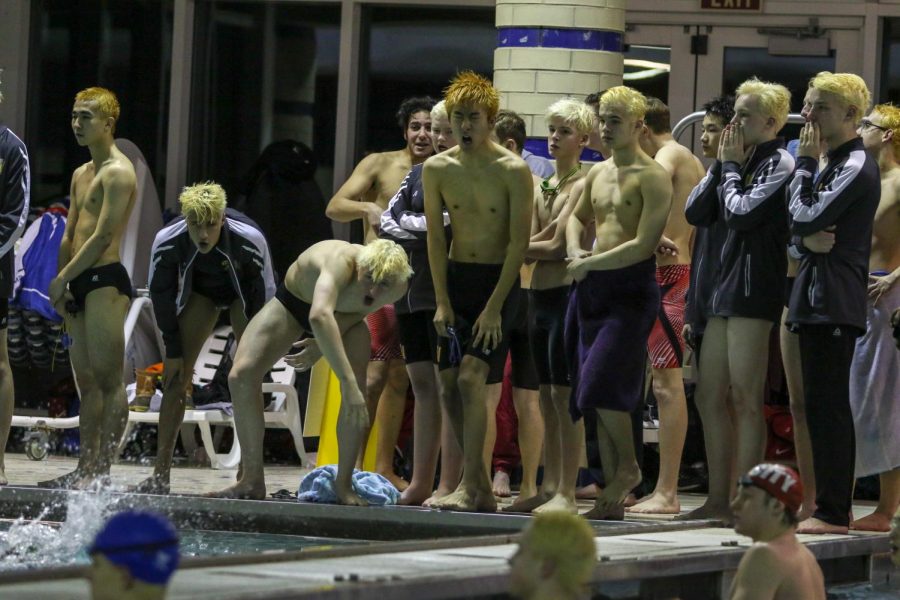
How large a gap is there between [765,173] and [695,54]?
4.70m

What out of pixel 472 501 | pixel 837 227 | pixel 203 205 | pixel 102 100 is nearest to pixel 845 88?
pixel 837 227

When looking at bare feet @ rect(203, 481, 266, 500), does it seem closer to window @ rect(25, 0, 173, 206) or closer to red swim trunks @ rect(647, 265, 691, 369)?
red swim trunks @ rect(647, 265, 691, 369)

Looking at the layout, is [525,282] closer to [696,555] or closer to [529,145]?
[529,145]

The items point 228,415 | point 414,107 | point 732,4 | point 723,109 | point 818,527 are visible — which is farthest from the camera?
point 732,4

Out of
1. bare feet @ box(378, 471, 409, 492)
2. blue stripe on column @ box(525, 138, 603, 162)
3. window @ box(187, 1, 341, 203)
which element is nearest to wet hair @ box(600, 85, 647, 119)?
bare feet @ box(378, 471, 409, 492)

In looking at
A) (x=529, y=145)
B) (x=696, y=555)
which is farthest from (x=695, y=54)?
(x=696, y=555)

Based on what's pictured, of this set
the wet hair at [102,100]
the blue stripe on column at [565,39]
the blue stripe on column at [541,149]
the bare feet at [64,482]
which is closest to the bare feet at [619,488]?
the bare feet at [64,482]

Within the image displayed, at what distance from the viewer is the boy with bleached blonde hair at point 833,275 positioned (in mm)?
7395

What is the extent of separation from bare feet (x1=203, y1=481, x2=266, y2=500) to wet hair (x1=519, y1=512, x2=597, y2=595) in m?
4.61

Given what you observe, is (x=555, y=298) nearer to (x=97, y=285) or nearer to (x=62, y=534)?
(x=97, y=285)

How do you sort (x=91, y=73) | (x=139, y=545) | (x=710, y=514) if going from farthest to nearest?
1. (x=91, y=73)
2. (x=710, y=514)
3. (x=139, y=545)

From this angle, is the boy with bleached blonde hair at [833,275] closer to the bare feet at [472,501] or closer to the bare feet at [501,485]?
the bare feet at [472,501]

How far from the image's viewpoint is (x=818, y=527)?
7.34 m

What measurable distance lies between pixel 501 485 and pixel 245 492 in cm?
139
